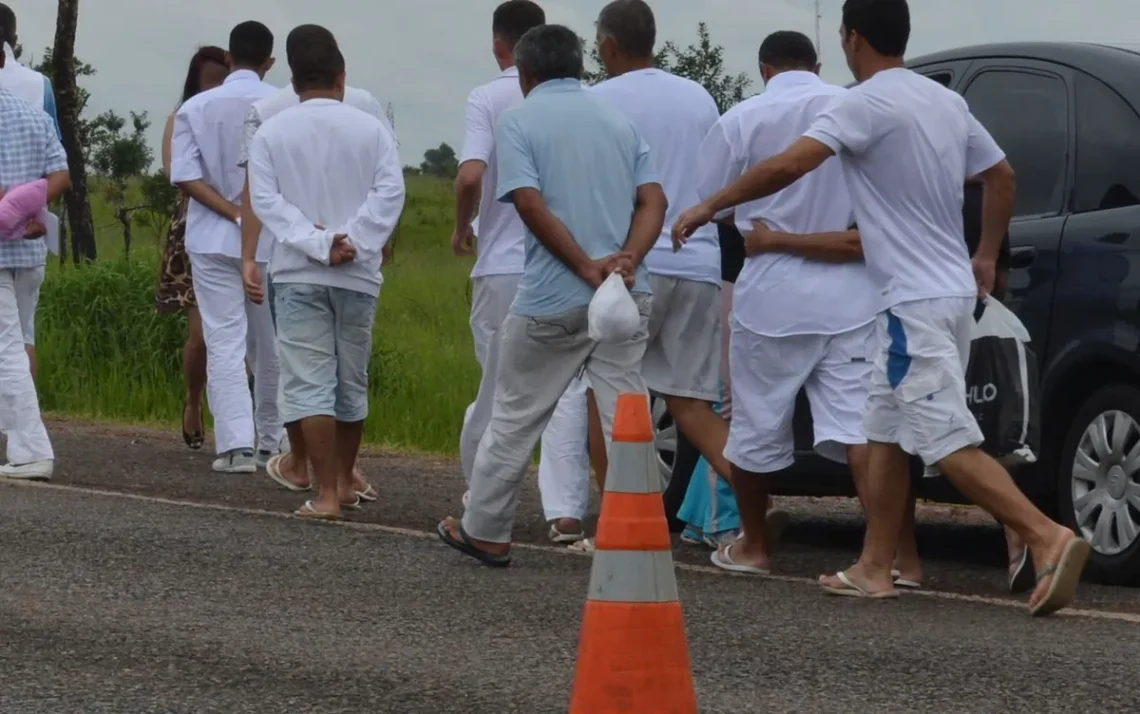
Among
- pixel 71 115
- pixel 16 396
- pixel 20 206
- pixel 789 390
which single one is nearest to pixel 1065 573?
pixel 789 390

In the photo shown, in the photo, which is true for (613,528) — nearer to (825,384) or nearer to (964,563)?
(825,384)

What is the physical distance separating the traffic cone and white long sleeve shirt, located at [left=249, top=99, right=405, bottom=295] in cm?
406

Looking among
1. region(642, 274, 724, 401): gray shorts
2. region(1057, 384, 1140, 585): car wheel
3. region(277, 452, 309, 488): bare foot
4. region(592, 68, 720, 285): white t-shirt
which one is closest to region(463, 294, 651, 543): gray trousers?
region(642, 274, 724, 401): gray shorts

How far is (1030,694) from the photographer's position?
5.56 meters

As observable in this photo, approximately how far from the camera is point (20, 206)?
10.1 meters

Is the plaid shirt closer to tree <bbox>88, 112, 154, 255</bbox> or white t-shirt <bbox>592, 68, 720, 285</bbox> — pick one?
white t-shirt <bbox>592, 68, 720, 285</bbox>

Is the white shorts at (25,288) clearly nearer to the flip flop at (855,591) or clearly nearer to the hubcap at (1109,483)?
the flip flop at (855,591)

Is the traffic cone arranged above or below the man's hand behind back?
below

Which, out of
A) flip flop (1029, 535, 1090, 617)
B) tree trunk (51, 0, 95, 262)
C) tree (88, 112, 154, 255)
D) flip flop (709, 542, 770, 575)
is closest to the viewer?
flip flop (1029, 535, 1090, 617)

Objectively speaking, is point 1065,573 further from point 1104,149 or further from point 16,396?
point 16,396

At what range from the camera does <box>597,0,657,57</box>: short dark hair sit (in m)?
8.38

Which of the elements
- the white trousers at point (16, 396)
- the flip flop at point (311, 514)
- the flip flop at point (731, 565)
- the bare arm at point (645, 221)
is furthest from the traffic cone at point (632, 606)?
the white trousers at point (16, 396)

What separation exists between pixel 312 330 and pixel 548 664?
336cm

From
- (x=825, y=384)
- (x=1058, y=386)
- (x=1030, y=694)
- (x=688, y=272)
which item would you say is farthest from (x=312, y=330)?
(x=1030, y=694)
